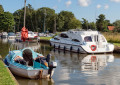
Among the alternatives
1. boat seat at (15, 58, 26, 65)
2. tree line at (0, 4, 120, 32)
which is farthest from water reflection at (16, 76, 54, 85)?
tree line at (0, 4, 120, 32)

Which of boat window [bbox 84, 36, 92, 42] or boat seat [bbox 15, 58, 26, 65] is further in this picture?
boat window [bbox 84, 36, 92, 42]

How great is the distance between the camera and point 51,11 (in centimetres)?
10594

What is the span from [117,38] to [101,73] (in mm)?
19547

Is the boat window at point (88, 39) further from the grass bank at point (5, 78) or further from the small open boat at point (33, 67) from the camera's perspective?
the grass bank at point (5, 78)

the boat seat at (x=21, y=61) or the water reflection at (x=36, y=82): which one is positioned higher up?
the boat seat at (x=21, y=61)

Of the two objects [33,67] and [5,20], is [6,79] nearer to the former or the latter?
[33,67]

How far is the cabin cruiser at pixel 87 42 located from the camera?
956 inches

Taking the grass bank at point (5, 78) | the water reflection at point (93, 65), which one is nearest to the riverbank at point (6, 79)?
the grass bank at point (5, 78)

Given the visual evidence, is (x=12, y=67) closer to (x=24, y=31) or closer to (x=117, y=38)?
(x=24, y=31)

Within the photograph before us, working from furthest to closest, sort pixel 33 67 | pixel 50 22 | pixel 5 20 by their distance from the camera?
pixel 5 20
pixel 50 22
pixel 33 67

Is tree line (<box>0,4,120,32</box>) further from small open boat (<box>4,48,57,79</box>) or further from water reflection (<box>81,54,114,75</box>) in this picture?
small open boat (<box>4,48,57,79</box>)

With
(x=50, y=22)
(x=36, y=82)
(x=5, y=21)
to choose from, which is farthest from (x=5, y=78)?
(x=5, y=21)

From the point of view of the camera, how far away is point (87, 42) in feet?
80.7

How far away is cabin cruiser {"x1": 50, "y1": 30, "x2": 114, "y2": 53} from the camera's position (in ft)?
79.7
